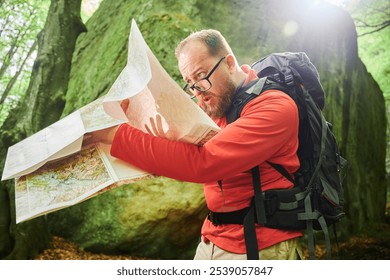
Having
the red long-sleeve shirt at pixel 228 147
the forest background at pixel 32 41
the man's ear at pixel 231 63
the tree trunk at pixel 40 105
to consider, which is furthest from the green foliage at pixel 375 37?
the red long-sleeve shirt at pixel 228 147

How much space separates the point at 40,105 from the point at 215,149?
2.50 m

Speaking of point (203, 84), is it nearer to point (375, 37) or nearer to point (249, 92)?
point (249, 92)

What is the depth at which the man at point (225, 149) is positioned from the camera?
42.1 inches

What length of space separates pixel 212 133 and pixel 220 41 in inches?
17.9

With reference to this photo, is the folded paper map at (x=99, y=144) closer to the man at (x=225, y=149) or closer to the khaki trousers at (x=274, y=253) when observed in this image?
the man at (x=225, y=149)

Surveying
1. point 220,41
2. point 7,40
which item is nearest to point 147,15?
point 7,40

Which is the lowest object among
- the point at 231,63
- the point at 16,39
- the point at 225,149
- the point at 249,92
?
the point at 225,149

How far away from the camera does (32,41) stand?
4184 mm

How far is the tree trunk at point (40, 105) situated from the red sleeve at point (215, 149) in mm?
2247

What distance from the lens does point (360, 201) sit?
15.8 feet

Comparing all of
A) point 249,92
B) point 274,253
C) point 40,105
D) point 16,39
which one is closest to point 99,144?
point 249,92

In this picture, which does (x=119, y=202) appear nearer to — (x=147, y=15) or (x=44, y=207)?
(x=147, y=15)

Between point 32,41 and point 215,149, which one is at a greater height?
point 32,41
